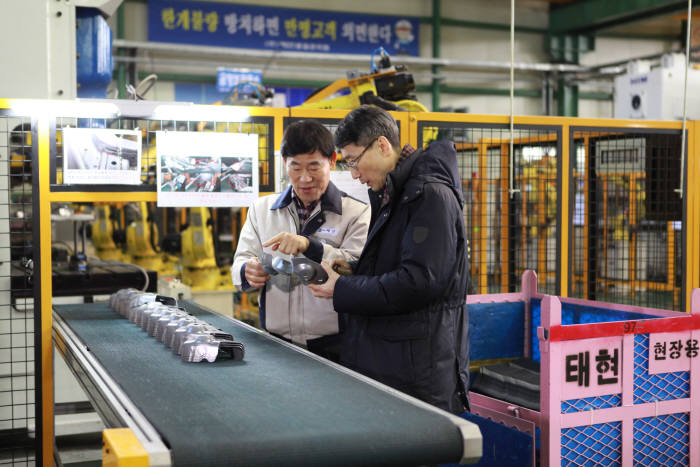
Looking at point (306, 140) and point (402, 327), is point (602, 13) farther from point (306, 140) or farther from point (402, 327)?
A: point (402, 327)

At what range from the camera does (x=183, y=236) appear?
8.10 m

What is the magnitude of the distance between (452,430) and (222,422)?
51 centimetres

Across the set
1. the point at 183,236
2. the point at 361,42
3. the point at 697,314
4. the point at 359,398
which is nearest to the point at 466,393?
the point at 359,398

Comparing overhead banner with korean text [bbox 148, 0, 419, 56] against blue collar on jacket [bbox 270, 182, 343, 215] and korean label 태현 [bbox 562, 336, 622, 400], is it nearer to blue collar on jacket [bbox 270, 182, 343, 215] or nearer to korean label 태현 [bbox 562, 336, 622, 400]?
blue collar on jacket [bbox 270, 182, 343, 215]

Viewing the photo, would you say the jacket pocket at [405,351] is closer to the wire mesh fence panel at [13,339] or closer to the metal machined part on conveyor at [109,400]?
the metal machined part on conveyor at [109,400]

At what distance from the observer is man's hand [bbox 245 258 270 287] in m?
2.48

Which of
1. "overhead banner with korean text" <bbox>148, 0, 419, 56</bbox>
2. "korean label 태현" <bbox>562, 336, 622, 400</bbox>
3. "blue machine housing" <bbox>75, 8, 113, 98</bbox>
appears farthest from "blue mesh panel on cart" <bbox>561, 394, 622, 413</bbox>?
"overhead banner with korean text" <bbox>148, 0, 419, 56</bbox>

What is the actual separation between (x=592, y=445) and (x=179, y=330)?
148 centimetres

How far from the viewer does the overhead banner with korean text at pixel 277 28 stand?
12.5m

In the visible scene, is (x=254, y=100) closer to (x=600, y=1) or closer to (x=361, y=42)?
(x=361, y=42)

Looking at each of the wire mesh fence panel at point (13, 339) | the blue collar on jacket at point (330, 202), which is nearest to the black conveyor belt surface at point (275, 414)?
the blue collar on jacket at point (330, 202)

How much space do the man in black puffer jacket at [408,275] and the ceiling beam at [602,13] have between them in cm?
1131

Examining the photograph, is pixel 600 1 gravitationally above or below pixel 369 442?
above

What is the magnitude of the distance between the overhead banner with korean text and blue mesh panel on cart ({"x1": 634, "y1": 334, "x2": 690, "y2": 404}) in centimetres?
1132
